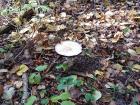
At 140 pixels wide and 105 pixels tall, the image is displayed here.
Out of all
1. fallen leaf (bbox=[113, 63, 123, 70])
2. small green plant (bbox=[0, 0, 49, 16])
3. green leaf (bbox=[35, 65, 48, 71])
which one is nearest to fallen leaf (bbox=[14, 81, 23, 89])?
green leaf (bbox=[35, 65, 48, 71])

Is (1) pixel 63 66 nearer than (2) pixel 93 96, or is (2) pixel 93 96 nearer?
(2) pixel 93 96

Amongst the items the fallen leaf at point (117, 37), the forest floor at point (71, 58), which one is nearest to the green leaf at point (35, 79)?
the forest floor at point (71, 58)

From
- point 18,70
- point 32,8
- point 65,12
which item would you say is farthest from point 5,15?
point 18,70

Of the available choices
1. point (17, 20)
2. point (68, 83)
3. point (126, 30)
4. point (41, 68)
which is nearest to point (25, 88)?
point (41, 68)

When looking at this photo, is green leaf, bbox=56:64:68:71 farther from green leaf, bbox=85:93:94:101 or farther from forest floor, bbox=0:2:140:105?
green leaf, bbox=85:93:94:101

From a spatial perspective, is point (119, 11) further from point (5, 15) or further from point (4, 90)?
point (4, 90)

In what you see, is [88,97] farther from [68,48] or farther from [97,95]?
[68,48]
